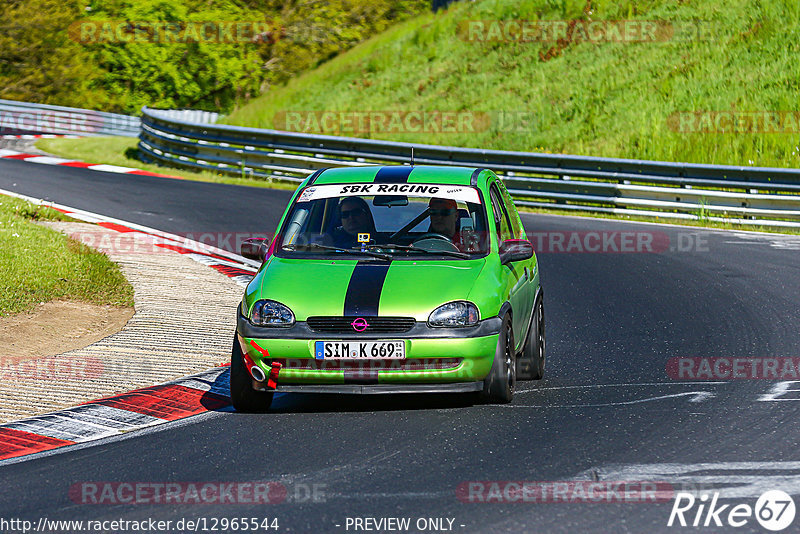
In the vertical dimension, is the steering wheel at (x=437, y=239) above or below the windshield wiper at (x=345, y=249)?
above

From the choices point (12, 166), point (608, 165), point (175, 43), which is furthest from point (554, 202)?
point (175, 43)

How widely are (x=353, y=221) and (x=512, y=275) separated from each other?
1.26 metres

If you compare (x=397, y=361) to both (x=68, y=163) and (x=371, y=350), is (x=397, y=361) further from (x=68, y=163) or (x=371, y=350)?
(x=68, y=163)

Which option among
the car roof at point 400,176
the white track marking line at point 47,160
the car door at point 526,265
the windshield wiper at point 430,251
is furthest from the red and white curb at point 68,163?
the windshield wiper at point 430,251

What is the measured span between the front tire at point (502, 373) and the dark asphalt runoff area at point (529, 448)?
112mm

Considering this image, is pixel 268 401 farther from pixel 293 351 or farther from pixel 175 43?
pixel 175 43

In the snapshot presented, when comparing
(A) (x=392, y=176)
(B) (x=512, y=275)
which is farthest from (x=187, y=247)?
(B) (x=512, y=275)

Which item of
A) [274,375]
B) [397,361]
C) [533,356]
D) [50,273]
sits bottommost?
[50,273]

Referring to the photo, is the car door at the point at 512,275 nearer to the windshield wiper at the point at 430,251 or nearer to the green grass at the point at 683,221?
the windshield wiper at the point at 430,251

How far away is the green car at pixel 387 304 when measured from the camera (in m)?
7.41

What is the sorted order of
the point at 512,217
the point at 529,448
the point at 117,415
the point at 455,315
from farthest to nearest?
1. the point at 512,217
2. the point at 117,415
3. the point at 455,315
4. the point at 529,448

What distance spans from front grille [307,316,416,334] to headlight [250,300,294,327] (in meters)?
0.19

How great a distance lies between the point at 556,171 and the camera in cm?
2203

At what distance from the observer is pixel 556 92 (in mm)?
30953
